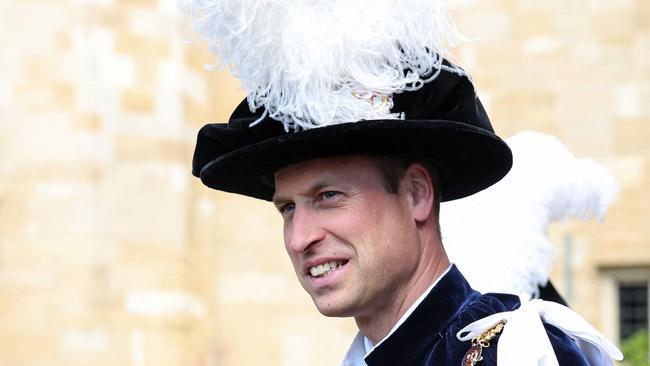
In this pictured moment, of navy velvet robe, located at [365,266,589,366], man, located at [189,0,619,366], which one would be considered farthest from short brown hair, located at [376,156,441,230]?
navy velvet robe, located at [365,266,589,366]

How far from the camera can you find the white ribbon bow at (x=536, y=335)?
249cm

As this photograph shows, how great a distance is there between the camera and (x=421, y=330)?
8.89ft

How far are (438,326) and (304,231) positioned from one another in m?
0.33

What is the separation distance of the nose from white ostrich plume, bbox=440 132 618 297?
3.24ft

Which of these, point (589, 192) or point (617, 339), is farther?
point (617, 339)

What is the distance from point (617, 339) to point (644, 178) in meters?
1.07

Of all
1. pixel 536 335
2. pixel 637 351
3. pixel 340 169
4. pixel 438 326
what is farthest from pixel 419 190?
pixel 637 351

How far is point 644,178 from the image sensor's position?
879cm

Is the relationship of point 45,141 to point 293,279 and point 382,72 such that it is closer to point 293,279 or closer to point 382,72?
point 293,279

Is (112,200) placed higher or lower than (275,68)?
higher

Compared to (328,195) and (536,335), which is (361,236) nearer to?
(328,195)

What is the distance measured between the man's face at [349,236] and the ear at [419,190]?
0.02 m

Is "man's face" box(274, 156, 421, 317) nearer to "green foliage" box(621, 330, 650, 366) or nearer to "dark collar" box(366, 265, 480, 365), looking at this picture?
"dark collar" box(366, 265, 480, 365)

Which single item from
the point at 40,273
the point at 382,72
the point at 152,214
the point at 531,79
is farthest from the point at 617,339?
the point at 382,72
